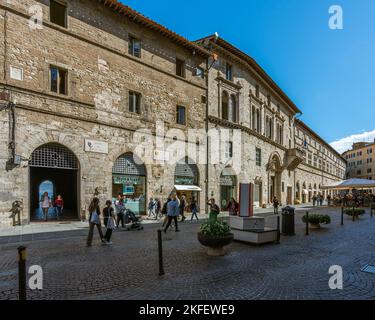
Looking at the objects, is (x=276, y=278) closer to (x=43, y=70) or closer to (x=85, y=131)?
(x=85, y=131)

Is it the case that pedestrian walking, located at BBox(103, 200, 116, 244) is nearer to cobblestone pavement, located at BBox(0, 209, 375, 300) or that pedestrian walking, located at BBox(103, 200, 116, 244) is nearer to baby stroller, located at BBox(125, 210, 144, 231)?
cobblestone pavement, located at BBox(0, 209, 375, 300)

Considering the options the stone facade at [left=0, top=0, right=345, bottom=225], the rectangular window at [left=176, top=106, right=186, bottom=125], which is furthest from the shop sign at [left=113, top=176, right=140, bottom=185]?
the rectangular window at [left=176, top=106, right=186, bottom=125]

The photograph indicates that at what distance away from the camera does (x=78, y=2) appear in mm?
14984

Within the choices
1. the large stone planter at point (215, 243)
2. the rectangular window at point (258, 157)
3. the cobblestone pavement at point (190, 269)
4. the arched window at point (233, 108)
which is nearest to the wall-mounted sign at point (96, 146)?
the cobblestone pavement at point (190, 269)

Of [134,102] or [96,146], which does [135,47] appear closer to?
[134,102]

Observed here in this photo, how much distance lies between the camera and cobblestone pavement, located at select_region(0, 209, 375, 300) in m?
4.81

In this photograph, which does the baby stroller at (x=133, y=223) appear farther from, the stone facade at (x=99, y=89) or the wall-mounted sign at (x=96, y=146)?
the wall-mounted sign at (x=96, y=146)

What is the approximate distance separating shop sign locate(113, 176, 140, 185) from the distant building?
90.7 metres

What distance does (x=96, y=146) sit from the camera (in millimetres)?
15445

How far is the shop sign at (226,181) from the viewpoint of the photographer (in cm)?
2429

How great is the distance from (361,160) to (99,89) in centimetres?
9966

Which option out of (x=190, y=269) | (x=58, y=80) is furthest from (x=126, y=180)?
(x=190, y=269)

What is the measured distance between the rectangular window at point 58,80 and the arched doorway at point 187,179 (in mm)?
9244
